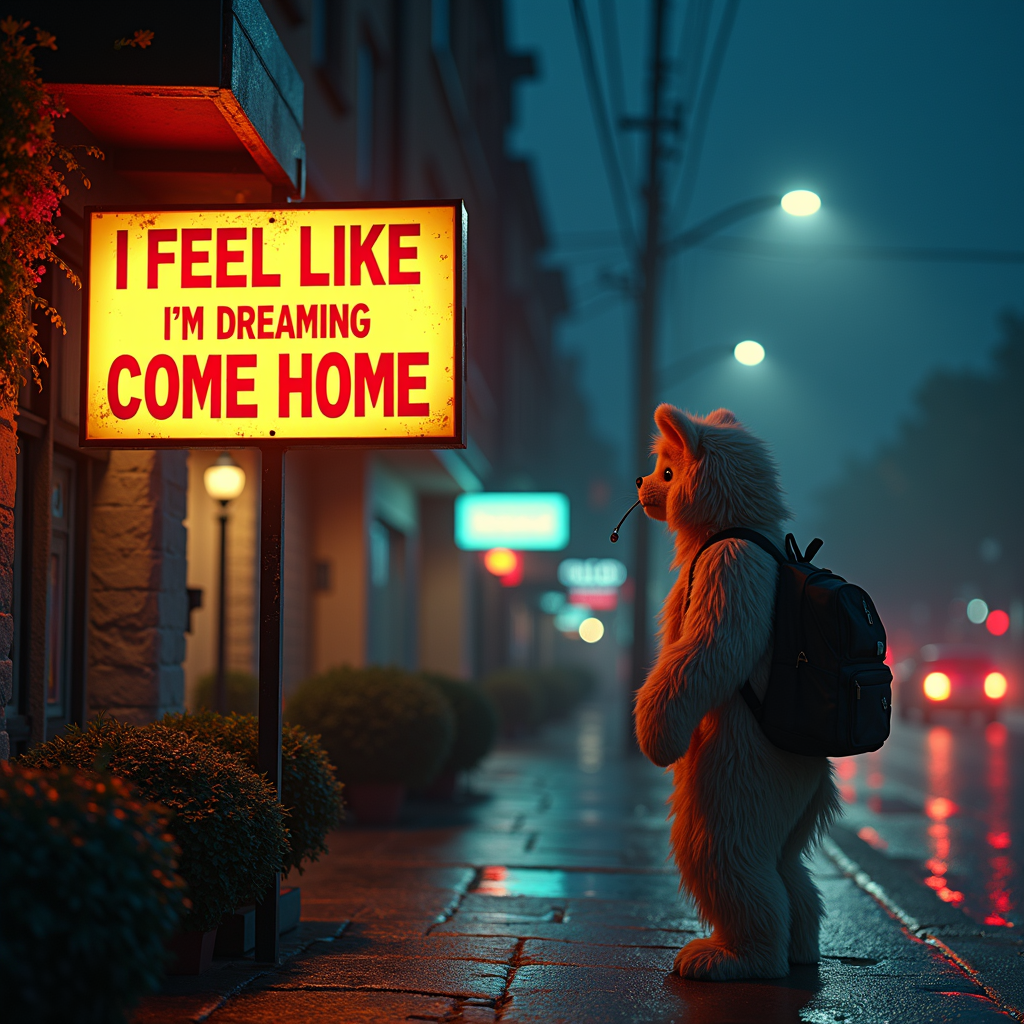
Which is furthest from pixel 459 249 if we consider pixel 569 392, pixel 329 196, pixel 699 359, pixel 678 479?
pixel 569 392

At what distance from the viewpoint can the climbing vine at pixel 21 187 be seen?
4395 millimetres

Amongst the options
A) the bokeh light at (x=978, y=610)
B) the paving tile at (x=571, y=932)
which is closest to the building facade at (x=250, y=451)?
the paving tile at (x=571, y=932)

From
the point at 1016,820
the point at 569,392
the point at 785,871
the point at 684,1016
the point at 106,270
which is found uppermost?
the point at 569,392

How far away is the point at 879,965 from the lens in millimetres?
5438

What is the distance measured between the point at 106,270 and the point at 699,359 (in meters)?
15.6

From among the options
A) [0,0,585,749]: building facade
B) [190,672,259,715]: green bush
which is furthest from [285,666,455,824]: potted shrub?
[0,0,585,749]: building facade

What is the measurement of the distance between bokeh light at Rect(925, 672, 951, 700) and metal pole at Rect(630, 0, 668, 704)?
1070 cm

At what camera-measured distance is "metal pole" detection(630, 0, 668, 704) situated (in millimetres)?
18156

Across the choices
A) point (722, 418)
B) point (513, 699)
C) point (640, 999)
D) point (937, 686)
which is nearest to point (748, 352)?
point (513, 699)

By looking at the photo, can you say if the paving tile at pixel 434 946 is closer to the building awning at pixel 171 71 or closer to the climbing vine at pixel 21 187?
the climbing vine at pixel 21 187

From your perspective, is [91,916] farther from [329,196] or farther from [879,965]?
[329,196]

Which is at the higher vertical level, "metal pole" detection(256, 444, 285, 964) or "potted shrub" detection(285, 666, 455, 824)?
"metal pole" detection(256, 444, 285, 964)

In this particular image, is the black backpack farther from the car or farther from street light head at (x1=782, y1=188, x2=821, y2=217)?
the car

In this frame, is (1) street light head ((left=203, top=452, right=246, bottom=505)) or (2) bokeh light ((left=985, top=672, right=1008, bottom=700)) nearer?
(1) street light head ((left=203, top=452, right=246, bottom=505))
